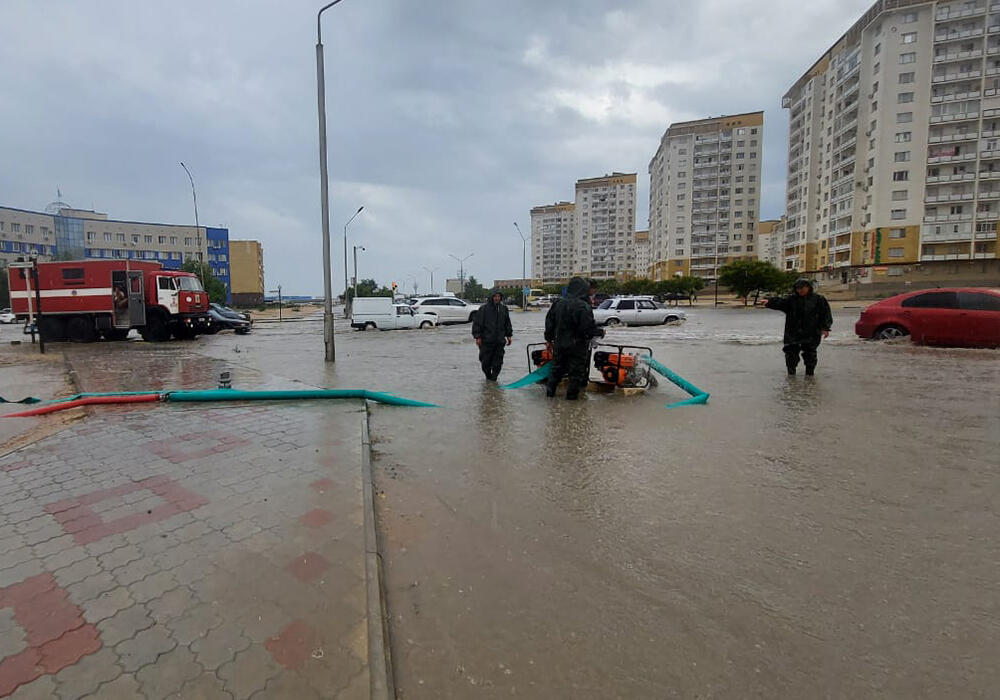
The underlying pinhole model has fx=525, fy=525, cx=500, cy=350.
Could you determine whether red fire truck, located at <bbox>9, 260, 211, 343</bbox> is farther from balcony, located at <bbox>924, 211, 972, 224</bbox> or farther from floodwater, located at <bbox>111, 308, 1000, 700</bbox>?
balcony, located at <bbox>924, 211, 972, 224</bbox>

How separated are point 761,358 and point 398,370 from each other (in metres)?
8.47

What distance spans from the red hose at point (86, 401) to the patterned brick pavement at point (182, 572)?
211 centimetres

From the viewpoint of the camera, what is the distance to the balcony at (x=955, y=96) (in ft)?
192

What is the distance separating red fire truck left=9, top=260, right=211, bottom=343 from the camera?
1873cm

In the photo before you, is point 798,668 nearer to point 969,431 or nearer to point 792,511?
point 792,511

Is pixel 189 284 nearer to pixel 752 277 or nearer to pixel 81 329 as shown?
pixel 81 329

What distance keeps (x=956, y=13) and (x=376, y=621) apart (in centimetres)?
8505

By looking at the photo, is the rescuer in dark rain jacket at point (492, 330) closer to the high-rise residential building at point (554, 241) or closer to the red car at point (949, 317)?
the red car at point (949, 317)

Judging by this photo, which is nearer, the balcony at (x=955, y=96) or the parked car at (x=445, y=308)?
the parked car at (x=445, y=308)

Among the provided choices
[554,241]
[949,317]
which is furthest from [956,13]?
[554,241]

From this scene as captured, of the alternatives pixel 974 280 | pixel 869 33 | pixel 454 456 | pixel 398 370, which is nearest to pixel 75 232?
pixel 398 370

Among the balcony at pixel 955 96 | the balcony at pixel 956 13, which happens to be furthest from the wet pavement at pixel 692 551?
the balcony at pixel 956 13

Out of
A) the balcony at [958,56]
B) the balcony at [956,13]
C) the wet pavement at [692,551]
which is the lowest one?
the wet pavement at [692,551]

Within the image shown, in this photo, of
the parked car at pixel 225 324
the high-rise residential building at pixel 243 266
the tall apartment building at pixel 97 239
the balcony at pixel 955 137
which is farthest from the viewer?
the high-rise residential building at pixel 243 266
